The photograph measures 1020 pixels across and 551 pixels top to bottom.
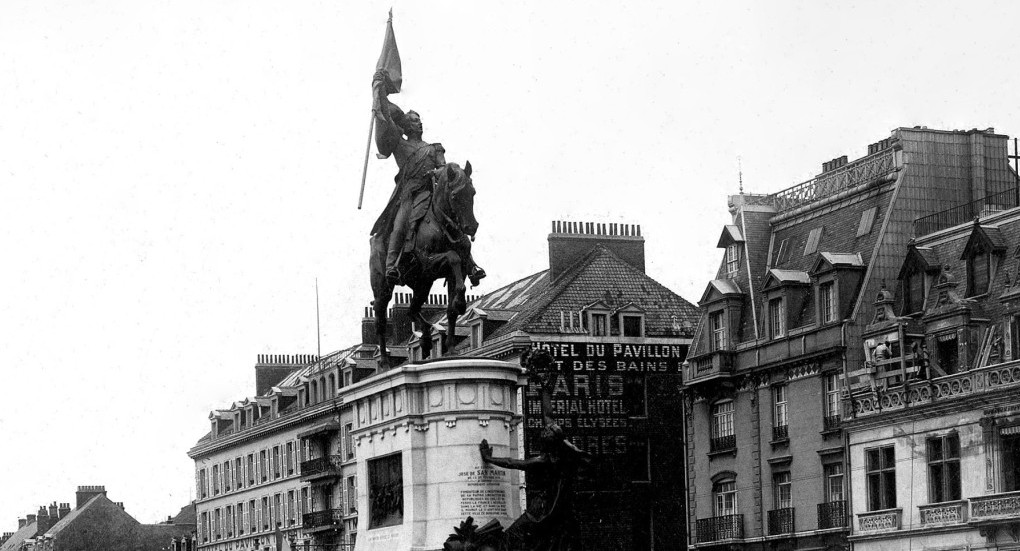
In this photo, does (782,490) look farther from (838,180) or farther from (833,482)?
(838,180)

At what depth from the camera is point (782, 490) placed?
57.9m

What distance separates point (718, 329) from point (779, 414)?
517cm

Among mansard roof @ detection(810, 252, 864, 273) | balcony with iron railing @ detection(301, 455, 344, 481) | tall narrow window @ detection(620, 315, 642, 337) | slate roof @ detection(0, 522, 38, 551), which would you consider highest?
mansard roof @ detection(810, 252, 864, 273)

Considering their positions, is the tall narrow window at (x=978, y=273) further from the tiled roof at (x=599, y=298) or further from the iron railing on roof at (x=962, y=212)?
the tiled roof at (x=599, y=298)

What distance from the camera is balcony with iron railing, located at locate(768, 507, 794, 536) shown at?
2231 inches

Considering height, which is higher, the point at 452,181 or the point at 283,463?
the point at 452,181

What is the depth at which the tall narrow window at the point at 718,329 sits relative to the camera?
61938 millimetres

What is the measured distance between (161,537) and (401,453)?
11238 centimetres

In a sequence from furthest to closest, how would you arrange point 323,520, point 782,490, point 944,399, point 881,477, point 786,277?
point 323,520 < point 782,490 < point 786,277 < point 881,477 < point 944,399

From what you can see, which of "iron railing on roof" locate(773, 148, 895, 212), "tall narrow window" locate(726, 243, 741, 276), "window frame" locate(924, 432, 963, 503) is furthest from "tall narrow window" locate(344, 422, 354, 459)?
"window frame" locate(924, 432, 963, 503)

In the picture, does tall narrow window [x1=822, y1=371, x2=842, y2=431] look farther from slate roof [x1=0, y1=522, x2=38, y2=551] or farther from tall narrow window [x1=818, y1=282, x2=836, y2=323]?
slate roof [x1=0, y1=522, x2=38, y2=551]

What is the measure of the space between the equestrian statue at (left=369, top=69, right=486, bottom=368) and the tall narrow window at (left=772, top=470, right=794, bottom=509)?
32016 mm

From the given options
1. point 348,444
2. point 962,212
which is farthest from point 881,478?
point 348,444

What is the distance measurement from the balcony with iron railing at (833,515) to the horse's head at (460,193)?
2966cm
